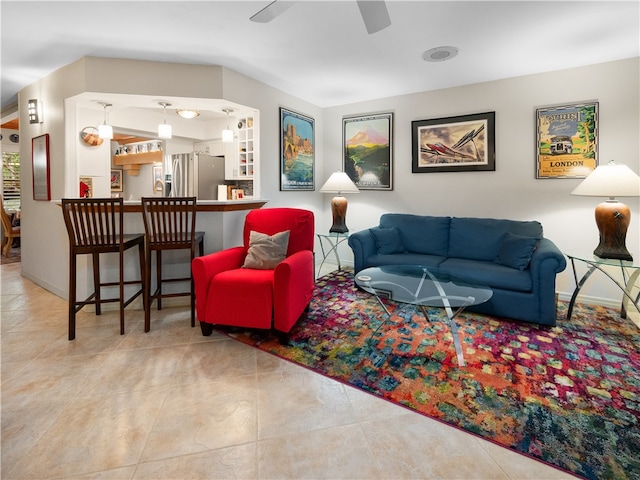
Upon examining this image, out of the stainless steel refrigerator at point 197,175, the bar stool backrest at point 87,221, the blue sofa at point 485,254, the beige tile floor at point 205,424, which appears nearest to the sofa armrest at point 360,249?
the blue sofa at point 485,254

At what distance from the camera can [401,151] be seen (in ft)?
15.2

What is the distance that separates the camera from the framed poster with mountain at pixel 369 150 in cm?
470

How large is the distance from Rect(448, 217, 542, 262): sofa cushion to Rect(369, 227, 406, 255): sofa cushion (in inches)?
22.8

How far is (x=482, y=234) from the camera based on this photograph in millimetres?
3688

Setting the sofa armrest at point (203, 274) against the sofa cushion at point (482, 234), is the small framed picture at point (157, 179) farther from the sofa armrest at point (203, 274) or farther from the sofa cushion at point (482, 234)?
the sofa cushion at point (482, 234)

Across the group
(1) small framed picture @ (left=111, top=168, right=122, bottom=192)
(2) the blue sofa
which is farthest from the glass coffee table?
(1) small framed picture @ (left=111, top=168, right=122, bottom=192)

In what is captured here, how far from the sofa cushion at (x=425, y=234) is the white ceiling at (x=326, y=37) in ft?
5.36

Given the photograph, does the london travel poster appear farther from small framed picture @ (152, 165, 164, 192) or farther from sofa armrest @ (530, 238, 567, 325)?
small framed picture @ (152, 165, 164, 192)

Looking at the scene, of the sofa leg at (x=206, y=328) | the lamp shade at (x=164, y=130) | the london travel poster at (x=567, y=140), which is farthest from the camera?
the lamp shade at (x=164, y=130)

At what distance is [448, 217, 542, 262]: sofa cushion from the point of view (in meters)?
3.54

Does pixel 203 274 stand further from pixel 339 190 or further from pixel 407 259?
pixel 339 190

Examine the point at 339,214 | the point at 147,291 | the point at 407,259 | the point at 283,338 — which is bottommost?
the point at 283,338

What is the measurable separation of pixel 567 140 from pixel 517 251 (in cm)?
144

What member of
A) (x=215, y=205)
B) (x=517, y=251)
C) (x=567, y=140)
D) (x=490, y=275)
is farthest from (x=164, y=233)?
(x=567, y=140)
